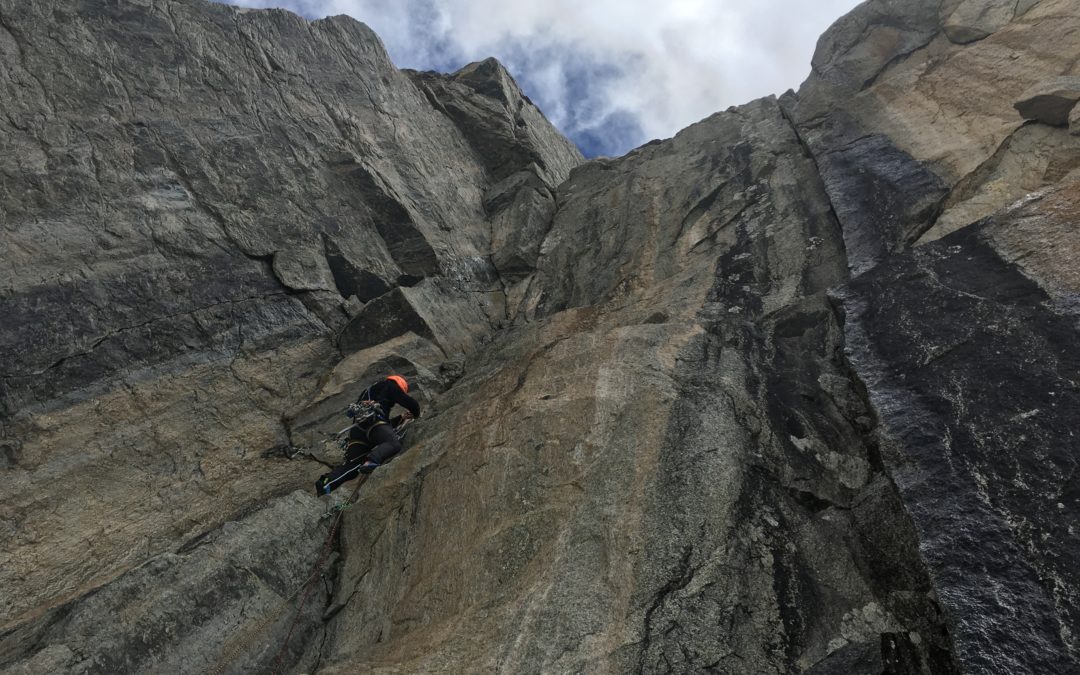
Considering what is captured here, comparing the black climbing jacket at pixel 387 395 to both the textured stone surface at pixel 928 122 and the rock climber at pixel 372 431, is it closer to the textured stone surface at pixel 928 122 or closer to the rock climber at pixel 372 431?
the rock climber at pixel 372 431

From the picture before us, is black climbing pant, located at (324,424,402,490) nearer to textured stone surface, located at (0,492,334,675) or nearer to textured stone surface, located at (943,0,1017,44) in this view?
textured stone surface, located at (0,492,334,675)

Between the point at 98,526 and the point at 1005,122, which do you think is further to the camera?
the point at 1005,122

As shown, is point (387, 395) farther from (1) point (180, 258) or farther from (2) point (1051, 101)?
(2) point (1051, 101)

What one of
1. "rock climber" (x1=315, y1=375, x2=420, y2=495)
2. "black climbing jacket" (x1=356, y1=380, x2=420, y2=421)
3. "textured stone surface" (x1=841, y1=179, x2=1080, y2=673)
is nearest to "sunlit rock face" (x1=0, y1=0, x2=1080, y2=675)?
"textured stone surface" (x1=841, y1=179, x2=1080, y2=673)

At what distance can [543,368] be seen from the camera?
32.2ft

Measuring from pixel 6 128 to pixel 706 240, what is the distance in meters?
13.0

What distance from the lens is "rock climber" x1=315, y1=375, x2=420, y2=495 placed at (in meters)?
9.84

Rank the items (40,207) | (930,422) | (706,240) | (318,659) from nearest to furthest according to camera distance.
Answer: (930,422), (318,659), (40,207), (706,240)

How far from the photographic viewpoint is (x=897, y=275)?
28.3 ft

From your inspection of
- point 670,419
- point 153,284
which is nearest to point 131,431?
point 153,284

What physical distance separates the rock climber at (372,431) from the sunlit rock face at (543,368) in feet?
1.24

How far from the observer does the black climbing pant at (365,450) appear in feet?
32.1

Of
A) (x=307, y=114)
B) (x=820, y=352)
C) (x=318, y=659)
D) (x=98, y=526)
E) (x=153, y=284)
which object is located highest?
(x=307, y=114)

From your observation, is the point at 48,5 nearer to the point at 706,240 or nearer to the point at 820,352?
the point at 706,240
